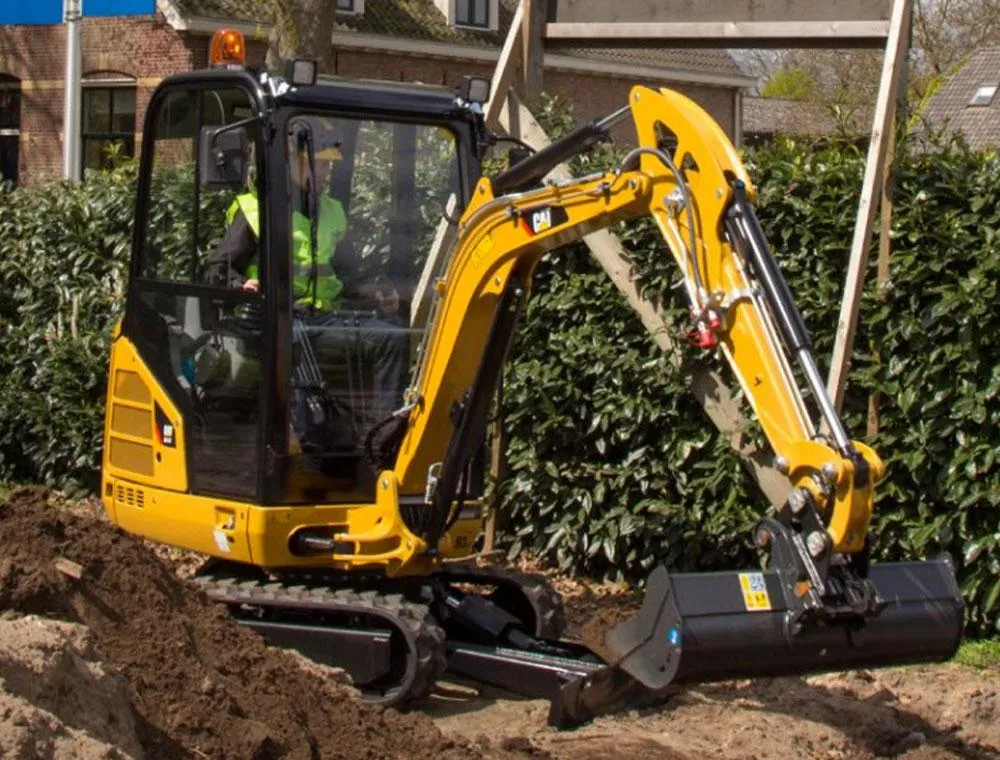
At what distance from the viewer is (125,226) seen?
41.7ft

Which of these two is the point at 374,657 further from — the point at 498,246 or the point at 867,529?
the point at 867,529

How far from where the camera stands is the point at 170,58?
2905 centimetres

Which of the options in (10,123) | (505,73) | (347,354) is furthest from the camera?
(10,123)

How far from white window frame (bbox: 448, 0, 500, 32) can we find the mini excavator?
25.0 metres

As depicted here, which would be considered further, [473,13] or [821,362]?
[473,13]

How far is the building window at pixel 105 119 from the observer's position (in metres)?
29.8

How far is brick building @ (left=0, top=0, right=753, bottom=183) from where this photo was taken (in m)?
29.0

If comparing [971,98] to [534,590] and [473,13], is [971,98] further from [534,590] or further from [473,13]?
[534,590]

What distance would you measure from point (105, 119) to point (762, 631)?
85.8 ft

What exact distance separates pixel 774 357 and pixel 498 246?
1692mm

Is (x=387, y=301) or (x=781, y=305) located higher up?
(x=781, y=305)

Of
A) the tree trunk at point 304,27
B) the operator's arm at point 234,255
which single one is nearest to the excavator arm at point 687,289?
the operator's arm at point 234,255

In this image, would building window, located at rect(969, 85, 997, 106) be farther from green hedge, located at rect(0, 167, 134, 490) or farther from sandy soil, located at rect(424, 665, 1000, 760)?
sandy soil, located at rect(424, 665, 1000, 760)

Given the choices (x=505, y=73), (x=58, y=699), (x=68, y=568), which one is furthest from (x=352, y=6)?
(x=58, y=699)
